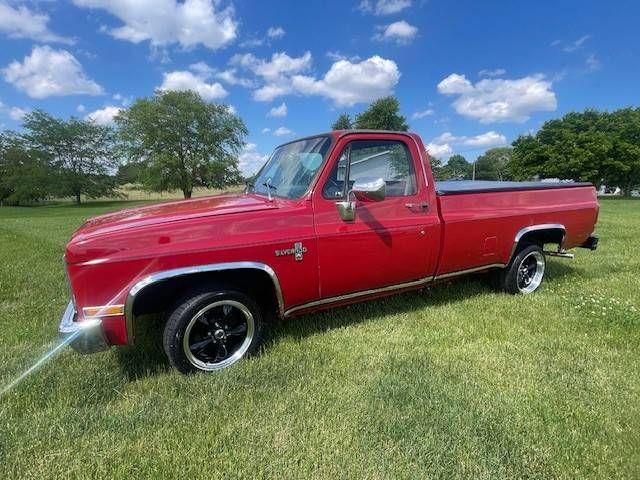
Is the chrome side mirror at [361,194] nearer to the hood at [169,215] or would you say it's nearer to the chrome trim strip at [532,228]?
the hood at [169,215]

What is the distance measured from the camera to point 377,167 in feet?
13.1

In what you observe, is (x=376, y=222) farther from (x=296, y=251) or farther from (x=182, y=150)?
(x=182, y=150)

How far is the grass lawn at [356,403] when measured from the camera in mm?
2330

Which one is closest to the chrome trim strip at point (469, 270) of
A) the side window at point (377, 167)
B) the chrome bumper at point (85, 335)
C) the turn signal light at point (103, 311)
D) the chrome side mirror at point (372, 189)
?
the side window at point (377, 167)

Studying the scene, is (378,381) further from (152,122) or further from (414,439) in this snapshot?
(152,122)

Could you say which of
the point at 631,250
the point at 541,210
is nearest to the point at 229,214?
the point at 541,210

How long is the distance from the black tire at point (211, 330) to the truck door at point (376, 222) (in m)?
0.72

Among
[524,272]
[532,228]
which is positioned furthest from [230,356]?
[524,272]

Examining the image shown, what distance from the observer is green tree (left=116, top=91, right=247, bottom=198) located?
1938 inches

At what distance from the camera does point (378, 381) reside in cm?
314

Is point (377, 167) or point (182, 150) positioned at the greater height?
point (182, 150)

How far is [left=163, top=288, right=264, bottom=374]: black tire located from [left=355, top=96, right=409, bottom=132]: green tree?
5218 centimetres

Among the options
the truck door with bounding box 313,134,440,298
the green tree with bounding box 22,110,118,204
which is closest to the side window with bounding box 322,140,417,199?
the truck door with bounding box 313,134,440,298

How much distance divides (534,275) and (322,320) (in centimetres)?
307
